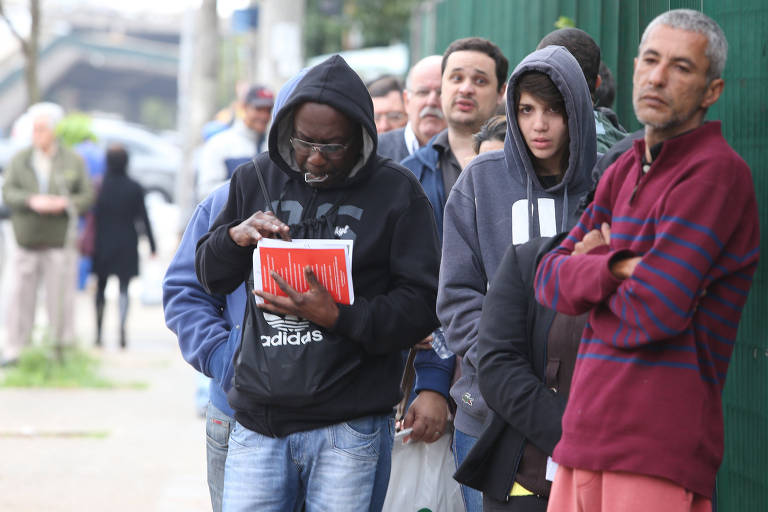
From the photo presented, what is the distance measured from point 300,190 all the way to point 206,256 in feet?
1.12

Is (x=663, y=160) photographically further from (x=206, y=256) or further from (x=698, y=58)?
(x=206, y=256)

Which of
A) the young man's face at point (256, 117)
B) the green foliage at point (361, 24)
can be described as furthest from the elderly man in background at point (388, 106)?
the green foliage at point (361, 24)

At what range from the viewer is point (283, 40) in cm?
1315

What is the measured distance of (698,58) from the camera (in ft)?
9.34

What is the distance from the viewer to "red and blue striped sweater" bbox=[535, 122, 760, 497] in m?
2.69

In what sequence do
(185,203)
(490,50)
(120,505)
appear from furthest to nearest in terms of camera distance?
1. (185,203)
2. (120,505)
3. (490,50)

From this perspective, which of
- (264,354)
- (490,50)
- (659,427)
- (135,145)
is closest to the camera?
(659,427)

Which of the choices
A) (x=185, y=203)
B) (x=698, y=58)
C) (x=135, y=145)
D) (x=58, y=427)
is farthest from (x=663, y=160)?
(x=135, y=145)

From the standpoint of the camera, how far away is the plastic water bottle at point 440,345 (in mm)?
4387

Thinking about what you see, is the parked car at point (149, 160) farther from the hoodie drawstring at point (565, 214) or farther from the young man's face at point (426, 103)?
the hoodie drawstring at point (565, 214)

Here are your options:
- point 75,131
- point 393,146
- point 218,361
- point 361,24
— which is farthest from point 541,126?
point 361,24

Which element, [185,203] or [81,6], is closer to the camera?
[185,203]

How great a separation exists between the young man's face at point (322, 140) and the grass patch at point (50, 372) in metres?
7.31

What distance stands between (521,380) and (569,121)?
0.88 m
